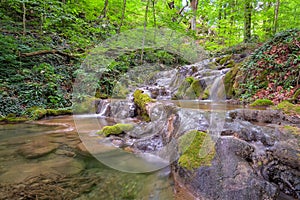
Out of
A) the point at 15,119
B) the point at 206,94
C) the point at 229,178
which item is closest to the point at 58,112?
Result: the point at 15,119

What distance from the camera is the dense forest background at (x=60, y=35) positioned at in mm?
7348

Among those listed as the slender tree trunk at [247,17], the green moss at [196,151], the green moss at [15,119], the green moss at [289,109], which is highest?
the slender tree trunk at [247,17]

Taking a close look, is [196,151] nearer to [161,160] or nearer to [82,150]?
[161,160]

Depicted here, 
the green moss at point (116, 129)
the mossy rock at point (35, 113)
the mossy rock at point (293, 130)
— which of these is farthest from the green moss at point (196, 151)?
the mossy rock at point (35, 113)

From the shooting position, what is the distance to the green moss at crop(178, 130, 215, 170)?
2389 mm

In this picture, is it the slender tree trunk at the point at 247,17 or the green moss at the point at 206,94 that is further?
the slender tree trunk at the point at 247,17

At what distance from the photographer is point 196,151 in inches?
98.5

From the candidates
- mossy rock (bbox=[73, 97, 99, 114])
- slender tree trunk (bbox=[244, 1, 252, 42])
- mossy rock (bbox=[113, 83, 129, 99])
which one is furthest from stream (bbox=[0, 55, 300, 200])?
slender tree trunk (bbox=[244, 1, 252, 42])

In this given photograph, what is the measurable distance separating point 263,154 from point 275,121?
4.56 feet

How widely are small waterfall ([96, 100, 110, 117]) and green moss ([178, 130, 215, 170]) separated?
520 centimetres

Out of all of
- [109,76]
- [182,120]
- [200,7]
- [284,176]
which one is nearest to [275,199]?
[284,176]

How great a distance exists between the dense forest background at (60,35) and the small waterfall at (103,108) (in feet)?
4.34

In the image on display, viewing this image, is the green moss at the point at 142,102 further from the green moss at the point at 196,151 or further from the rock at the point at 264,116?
the green moss at the point at 196,151

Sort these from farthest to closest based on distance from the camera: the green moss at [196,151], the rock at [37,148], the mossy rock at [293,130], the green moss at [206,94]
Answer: the green moss at [206,94] < the rock at [37,148] < the mossy rock at [293,130] < the green moss at [196,151]
